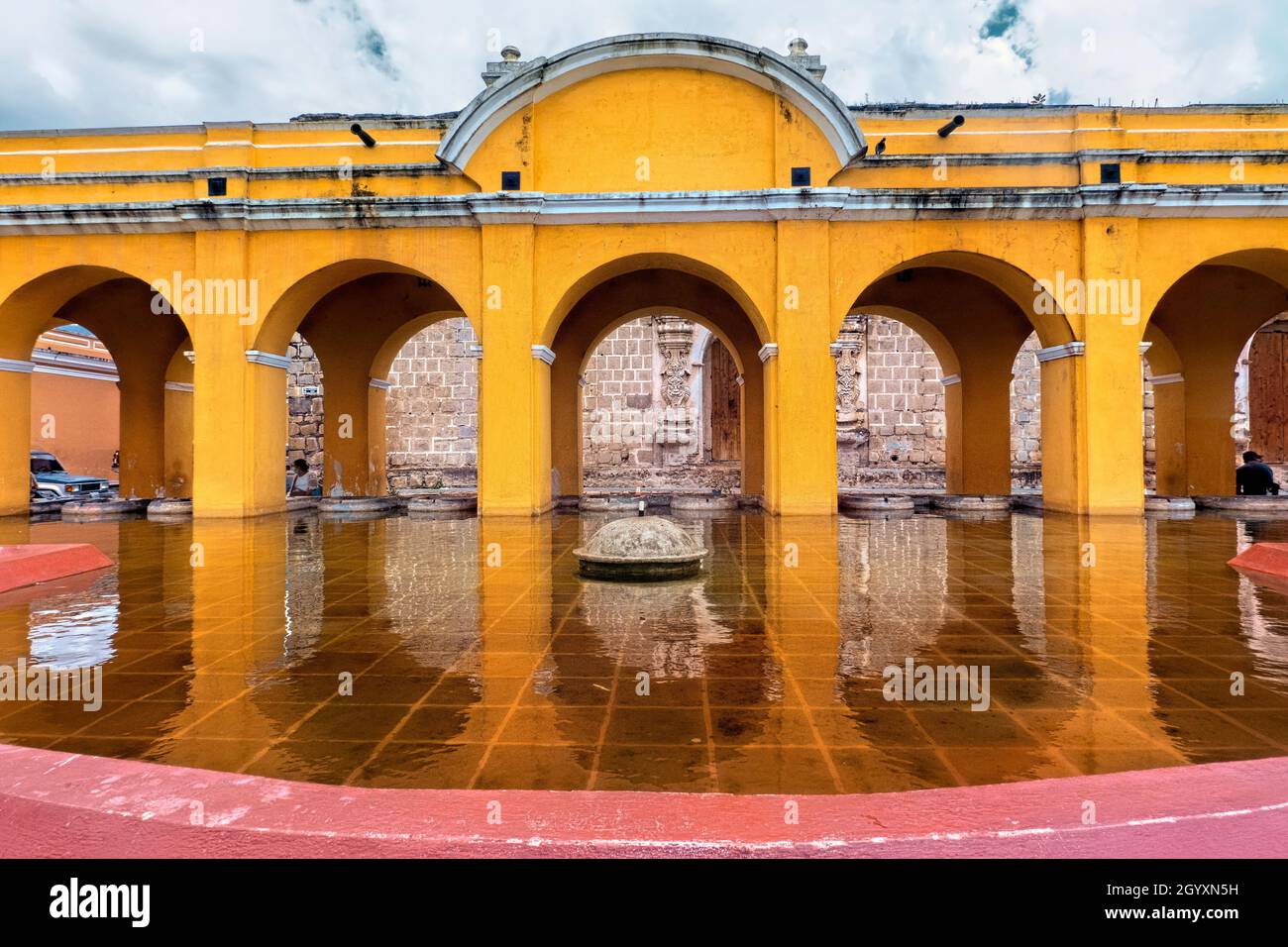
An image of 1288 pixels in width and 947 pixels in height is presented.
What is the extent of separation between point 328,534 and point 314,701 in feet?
22.9

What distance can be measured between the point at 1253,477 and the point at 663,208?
11.7 meters

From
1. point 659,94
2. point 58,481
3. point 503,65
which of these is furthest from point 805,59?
point 58,481

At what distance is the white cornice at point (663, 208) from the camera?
1019cm

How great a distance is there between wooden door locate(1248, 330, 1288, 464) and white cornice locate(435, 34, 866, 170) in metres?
15.1

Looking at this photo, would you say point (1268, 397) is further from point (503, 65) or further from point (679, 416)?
point (503, 65)

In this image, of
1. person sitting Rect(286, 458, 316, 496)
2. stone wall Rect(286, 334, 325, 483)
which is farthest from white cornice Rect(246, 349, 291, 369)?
stone wall Rect(286, 334, 325, 483)

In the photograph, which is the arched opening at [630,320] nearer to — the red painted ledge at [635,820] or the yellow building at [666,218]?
the yellow building at [666,218]

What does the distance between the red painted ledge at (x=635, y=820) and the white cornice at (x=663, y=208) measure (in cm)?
952

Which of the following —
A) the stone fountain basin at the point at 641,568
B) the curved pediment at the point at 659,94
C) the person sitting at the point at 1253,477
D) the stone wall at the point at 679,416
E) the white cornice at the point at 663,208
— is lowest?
the stone fountain basin at the point at 641,568

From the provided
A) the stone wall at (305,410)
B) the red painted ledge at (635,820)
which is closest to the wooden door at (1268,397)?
the red painted ledge at (635,820)

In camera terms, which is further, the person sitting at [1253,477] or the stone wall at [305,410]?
the stone wall at [305,410]

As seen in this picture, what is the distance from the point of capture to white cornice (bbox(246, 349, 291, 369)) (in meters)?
10.9

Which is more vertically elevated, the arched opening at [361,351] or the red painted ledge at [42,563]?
the arched opening at [361,351]

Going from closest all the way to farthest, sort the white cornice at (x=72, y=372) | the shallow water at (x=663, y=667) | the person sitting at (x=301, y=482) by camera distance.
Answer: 1. the shallow water at (x=663, y=667)
2. the person sitting at (x=301, y=482)
3. the white cornice at (x=72, y=372)
